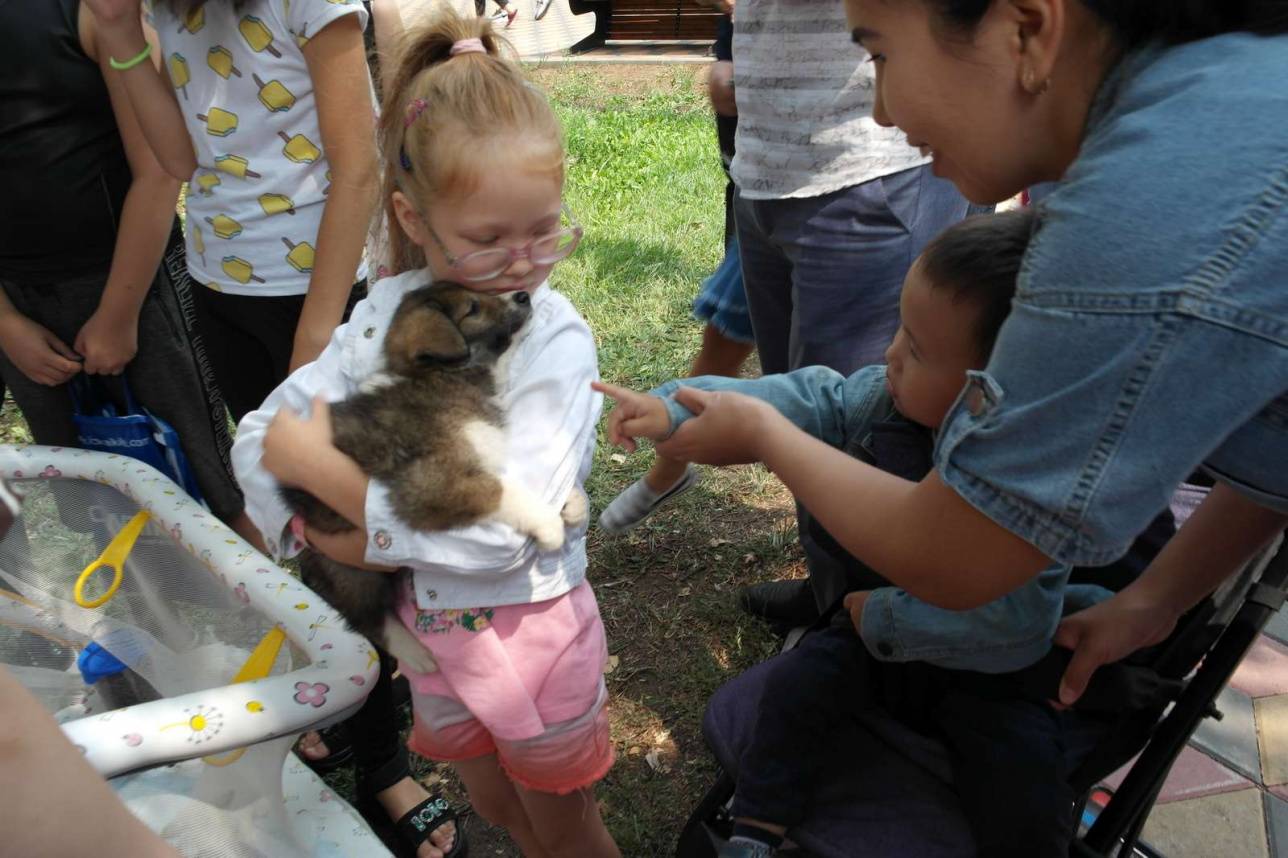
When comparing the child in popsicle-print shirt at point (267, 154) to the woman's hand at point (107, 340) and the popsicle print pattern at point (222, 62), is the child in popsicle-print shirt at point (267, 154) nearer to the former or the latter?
the popsicle print pattern at point (222, 62)

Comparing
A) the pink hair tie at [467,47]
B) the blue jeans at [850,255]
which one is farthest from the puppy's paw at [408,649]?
the pink hair tie at [467,47]

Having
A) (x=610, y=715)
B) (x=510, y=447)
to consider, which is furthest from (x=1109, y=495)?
(x=610, y=715)

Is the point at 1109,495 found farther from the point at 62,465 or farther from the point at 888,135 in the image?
the point at 62,465

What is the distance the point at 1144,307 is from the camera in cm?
84

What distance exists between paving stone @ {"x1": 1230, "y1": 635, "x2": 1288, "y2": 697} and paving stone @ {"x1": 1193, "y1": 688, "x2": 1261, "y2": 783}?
5 cm

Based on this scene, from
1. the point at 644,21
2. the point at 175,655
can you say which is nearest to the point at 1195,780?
the point at 175,655

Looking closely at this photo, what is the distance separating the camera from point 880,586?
163 cm

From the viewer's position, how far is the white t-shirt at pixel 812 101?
2064 millimetres

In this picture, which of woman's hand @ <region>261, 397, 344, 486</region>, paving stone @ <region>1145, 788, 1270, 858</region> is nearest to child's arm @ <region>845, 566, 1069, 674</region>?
woman's hand @ <region>261, 397, 344, 486</region>

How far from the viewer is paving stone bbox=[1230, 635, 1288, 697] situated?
264cm

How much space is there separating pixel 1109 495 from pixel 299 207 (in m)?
1.85

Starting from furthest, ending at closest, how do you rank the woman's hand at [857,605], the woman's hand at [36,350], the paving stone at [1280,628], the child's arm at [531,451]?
the paving stone at [1280,628] < the woman's hand at [36,350] < the woman's hand at [857,605] < the child's arm at [531,451]

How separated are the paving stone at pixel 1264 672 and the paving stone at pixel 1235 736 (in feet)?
0.17

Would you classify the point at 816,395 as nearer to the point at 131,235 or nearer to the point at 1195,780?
the point at 1195,780
